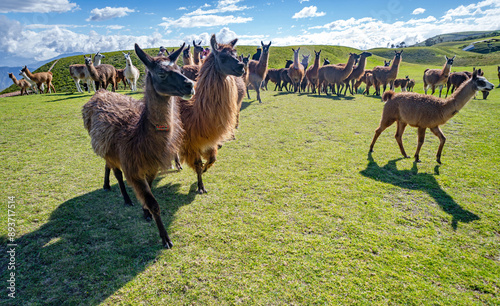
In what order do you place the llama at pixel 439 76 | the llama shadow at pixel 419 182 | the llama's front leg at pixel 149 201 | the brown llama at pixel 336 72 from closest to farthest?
the llama's front leg at pixel 149 201 → the llama shadow at pixel 419 182 → the llama at pixel 439 76 → the brown llama at pixel 336 72

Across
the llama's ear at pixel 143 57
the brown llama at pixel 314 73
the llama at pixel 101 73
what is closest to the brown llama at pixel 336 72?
the brown llama at pixel 314 73

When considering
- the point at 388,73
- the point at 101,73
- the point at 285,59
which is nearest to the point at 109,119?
the point at 101,73

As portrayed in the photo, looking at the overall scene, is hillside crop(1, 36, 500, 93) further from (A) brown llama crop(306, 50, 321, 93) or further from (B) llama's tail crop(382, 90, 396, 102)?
(B) llama's tail crop(382, 90, 396, 102)

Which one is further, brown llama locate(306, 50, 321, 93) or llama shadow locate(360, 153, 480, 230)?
brown llama locate(306, 50, 321, 93)

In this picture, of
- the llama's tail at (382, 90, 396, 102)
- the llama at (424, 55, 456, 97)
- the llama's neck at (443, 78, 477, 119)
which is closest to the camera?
the llama's neck at (443, 78, 477, 119)

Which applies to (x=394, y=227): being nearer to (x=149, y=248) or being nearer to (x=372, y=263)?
(x=372, y=263)

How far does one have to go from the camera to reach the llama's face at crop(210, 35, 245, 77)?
4.30m

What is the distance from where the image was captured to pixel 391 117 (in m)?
6.26

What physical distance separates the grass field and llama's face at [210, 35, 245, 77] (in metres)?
2.42

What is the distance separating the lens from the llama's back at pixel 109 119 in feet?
12.2

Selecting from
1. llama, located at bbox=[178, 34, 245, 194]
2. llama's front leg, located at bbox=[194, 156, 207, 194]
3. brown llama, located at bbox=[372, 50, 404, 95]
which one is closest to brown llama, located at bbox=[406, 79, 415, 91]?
brown llama, located at bbox=[372, 50, 404, 95]

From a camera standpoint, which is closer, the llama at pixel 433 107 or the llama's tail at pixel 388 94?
the llama at pixel 433 107

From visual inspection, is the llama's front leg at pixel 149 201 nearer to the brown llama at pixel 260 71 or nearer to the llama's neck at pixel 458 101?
the llama's neck at pixel 458 101

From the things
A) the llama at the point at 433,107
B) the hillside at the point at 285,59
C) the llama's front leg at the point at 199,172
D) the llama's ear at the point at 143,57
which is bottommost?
the llama's front leg at the point at 199,172
